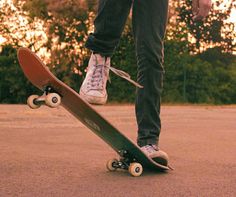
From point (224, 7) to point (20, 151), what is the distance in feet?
112

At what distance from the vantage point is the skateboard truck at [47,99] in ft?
7.06

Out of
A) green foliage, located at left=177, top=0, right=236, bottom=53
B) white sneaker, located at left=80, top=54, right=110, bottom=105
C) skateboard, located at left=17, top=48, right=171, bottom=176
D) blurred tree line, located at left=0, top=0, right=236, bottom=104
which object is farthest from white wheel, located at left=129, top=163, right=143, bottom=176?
green foliage, located at left=177, top=0, right=236, bottom=53

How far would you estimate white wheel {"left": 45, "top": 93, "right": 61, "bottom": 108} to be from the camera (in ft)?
7.04

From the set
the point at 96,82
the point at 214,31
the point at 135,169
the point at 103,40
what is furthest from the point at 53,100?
the point at 214,31

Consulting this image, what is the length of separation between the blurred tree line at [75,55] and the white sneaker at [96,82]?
68.3ft

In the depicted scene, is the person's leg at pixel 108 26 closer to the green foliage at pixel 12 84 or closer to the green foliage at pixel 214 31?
the green foliage at pixel 12 84

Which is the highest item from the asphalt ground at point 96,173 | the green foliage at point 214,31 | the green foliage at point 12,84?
the green foliage at point 214,31

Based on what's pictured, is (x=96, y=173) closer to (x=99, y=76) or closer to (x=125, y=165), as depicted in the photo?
(x=125, y=165)

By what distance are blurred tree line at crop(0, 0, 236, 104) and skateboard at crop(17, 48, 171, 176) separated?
68.2 feet

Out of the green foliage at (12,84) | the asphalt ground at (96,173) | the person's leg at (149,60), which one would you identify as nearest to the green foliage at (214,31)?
the green foliage at (12,84)

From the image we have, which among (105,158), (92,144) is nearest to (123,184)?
(105,158)

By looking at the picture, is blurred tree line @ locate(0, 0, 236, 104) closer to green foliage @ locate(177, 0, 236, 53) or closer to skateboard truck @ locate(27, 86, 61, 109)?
green foliage @ locate(177, 0, 236, 53)

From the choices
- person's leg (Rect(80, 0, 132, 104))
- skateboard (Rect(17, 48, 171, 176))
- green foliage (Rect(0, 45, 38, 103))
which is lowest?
green foliage (Rect(0, 45, 38, 103))

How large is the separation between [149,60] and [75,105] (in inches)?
19.0
